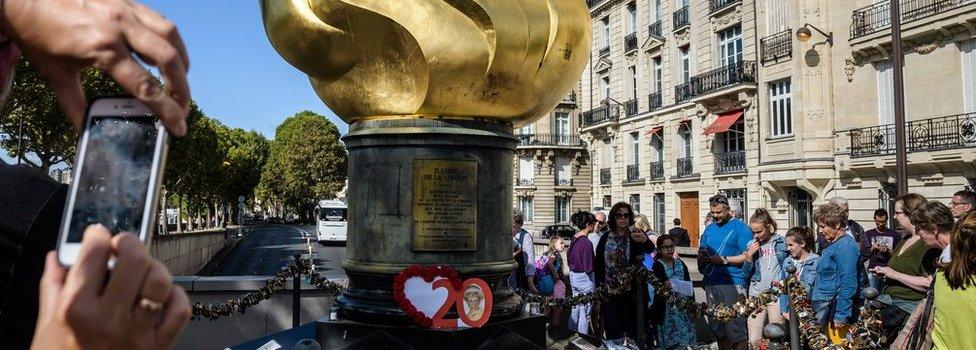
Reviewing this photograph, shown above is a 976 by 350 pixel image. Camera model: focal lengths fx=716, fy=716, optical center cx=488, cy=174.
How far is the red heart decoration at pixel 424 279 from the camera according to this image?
4699mm

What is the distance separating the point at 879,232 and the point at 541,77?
6.57 m

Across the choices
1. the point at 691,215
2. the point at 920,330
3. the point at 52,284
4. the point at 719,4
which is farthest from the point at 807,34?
the point at 52,284

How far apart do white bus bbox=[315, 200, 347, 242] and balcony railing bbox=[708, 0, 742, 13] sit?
74.9ft

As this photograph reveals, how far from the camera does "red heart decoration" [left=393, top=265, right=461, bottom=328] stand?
470cm

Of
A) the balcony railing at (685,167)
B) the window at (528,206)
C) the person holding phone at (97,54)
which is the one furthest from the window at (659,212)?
the person holding phone at (97,54)

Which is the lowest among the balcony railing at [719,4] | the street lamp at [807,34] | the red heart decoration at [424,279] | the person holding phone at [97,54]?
the red heart decoration at [424,279]

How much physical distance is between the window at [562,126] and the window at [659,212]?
16.0 metres

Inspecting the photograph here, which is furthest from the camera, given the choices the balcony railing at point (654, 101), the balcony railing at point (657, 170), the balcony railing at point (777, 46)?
the balcony railing at point (654, 101)

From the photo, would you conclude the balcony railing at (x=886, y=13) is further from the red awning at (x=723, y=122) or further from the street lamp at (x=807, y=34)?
the red awning at (x=723, y=122)

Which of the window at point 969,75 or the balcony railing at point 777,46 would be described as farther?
the balcony railing at point 777,46

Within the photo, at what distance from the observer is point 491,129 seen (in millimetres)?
5195

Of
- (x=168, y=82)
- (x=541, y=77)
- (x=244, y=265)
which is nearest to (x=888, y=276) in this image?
(x=541, y=77)

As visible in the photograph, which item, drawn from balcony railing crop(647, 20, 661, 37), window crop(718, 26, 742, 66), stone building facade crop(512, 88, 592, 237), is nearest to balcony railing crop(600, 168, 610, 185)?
balcony railing crop(647, 20, 661, 37)

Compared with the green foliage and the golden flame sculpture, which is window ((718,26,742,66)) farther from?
the green foliage
